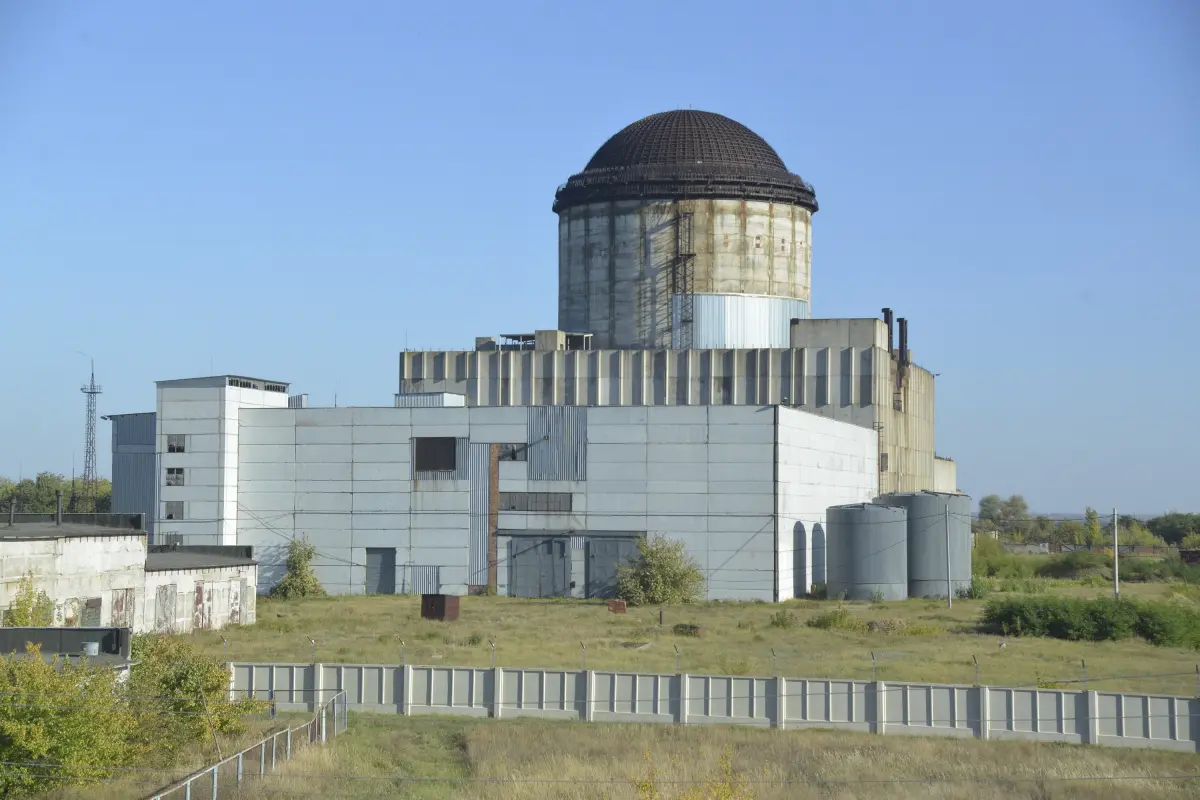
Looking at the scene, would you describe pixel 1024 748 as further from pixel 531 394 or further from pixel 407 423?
pixel 531 394

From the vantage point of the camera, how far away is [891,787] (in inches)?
1148

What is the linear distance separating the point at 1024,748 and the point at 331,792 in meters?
15.2

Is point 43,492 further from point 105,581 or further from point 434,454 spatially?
point 105,581

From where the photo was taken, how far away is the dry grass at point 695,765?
93.7ft

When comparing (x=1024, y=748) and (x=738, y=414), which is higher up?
(x=738, y=414)

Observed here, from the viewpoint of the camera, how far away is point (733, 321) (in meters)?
86.6

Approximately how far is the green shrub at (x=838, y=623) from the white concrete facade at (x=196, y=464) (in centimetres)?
2924

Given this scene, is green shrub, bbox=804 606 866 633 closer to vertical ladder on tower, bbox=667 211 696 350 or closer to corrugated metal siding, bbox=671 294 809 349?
corrugated metal siding, bbox=671 294 809 349

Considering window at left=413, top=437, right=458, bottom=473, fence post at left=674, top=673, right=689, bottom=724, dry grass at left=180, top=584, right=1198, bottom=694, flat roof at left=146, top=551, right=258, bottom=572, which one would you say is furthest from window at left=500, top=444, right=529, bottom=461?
fence post at left=674, top=673, right=689, bottom=724

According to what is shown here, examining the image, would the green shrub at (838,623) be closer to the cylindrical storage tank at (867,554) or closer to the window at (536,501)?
the cylindrical storage tank at (867,554)

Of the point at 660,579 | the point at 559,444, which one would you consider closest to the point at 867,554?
the point at 660,579

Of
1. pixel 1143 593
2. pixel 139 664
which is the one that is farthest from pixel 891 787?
pixel 1143 593

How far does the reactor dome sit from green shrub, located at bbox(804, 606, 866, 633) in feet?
112

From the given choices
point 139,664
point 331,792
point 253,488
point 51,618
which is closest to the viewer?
point 331,792
